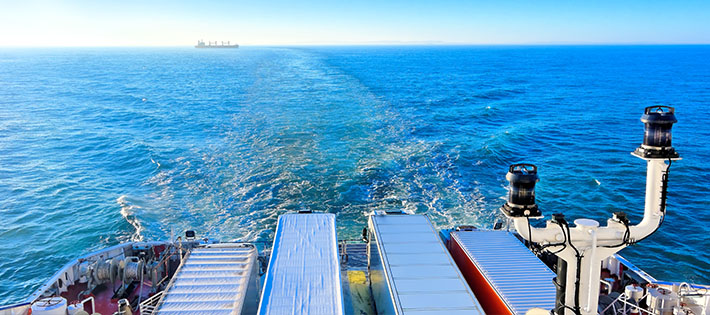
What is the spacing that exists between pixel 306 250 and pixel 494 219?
2006 cm

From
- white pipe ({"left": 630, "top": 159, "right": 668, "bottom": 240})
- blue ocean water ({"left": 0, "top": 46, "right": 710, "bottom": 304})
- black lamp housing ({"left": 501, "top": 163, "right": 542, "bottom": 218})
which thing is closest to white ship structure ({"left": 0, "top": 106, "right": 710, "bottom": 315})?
white pipe ({"left": 630, "top": 159, "right": 668, "bottom": 240})

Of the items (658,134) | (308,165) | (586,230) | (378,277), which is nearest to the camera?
(586,230)

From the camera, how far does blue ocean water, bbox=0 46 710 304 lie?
3559 centimetres

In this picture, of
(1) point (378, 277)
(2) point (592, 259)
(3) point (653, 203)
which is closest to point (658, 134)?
(3) point (653, 203)

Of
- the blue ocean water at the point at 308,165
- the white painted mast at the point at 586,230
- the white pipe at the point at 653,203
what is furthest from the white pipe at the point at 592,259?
the blue ocean water at the point at 308,165

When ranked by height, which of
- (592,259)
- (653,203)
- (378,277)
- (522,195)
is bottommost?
(378,277)

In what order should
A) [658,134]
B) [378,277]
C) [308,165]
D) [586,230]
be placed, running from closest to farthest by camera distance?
[586,230] < [658,134] < [378,277] < [308,165]

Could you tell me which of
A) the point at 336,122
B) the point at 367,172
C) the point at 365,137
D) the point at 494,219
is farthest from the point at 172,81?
the point at 494,219

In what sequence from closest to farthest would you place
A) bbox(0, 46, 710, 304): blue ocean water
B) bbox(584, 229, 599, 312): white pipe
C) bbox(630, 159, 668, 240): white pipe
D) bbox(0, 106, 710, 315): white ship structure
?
1. bbox(584, 229, 599, 312): white pipe
2. bbox(630, 159, 668, 240): white pipe
3. bbox(0, 106, 710, 315): white ship structure
4. bbox(0, 46, 710, 304): blue ocean water

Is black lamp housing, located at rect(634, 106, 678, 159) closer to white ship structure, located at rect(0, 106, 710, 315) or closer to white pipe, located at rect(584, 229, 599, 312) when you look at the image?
white ship structure, located at rect(0, 106, 710, 315)

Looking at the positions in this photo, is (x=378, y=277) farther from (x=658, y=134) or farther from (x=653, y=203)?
(x=658, y=134)

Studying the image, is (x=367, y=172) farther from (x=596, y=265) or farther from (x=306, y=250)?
(x=596, y=265)

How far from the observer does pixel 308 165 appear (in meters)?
45.6

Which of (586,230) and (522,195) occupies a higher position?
(522,195)
